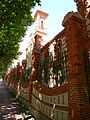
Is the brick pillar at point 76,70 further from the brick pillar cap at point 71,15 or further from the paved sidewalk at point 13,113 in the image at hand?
the paved sidewalk at point 13,113

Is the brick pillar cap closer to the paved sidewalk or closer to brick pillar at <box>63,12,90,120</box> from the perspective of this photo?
brick pillar at <box>63,12,90,120</box>

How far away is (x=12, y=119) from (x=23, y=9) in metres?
6.51

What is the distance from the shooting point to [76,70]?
18.2ft

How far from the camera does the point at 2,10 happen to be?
7.74 meters

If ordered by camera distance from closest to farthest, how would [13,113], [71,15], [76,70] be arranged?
[76,70], [71,15], [13,113]

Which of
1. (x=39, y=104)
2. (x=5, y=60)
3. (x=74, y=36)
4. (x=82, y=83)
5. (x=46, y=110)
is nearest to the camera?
(x=82, y=83)

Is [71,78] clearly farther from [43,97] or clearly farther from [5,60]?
[5,60]

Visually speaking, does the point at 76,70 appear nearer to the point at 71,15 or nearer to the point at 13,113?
the point at 71,15

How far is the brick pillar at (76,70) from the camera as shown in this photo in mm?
5262

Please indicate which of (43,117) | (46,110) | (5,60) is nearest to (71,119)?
(46,110)

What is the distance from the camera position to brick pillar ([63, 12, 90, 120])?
5.26m

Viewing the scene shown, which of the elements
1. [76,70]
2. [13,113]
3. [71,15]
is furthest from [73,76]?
[13,113]

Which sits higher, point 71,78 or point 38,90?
Result: point 71,78

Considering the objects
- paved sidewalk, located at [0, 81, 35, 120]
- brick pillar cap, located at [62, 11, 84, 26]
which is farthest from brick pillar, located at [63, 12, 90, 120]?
paved sidewalk, located at [0, 81, 35, 120]
